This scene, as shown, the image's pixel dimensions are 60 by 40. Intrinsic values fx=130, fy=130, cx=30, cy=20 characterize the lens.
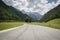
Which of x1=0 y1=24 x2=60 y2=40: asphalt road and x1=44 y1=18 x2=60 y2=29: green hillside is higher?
x1=0 y1=24 x2=60 y2=40: asphalt road

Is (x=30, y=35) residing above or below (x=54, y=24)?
above

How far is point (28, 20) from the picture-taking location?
19138cm

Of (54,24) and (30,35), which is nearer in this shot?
(30,35)

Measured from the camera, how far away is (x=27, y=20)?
19100 cm

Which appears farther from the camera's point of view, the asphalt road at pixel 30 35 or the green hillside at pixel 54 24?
the green hillside at pixel 54 24

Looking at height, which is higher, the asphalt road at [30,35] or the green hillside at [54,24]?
the asphalt road at [30,35]

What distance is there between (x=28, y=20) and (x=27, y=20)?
59.6 inches

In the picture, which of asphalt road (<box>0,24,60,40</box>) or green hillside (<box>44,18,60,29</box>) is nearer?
asphalt road (<box>0,24,60,40</box>)
